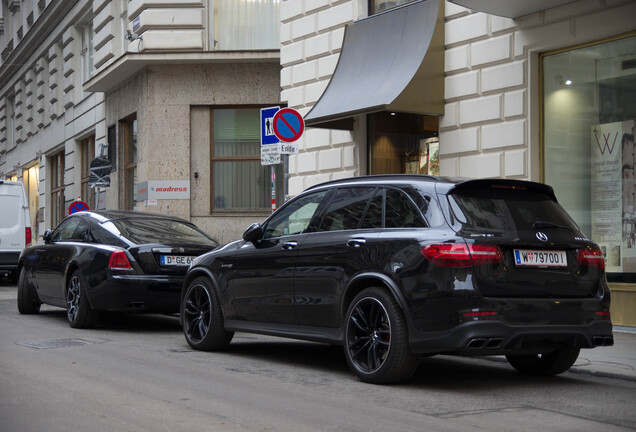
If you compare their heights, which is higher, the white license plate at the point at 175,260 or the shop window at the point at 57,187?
the shop window at the point at 57,187

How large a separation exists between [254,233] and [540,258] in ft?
9.02

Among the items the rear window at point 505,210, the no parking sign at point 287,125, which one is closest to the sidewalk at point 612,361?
the rear window at point 505,210

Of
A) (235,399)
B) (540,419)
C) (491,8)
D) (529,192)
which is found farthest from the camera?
(491,8)

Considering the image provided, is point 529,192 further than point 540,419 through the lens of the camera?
Yes

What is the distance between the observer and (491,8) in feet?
40.5

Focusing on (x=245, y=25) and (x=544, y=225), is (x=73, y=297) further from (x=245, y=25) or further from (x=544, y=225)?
(x=245, y=25)

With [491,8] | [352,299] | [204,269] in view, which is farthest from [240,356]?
[491,8]

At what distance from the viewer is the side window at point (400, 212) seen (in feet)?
23.3

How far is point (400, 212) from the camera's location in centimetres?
727

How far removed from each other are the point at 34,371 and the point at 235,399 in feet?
7.08

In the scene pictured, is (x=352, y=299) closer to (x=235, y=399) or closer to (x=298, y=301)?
(x=298, y=301)

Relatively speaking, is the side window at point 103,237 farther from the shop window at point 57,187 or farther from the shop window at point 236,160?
the shop window at point 57,187

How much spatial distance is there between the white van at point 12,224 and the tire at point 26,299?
823cm

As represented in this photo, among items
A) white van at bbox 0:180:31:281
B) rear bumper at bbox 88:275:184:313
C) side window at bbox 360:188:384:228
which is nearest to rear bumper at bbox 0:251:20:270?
white van at bbox 0:180:31:281
